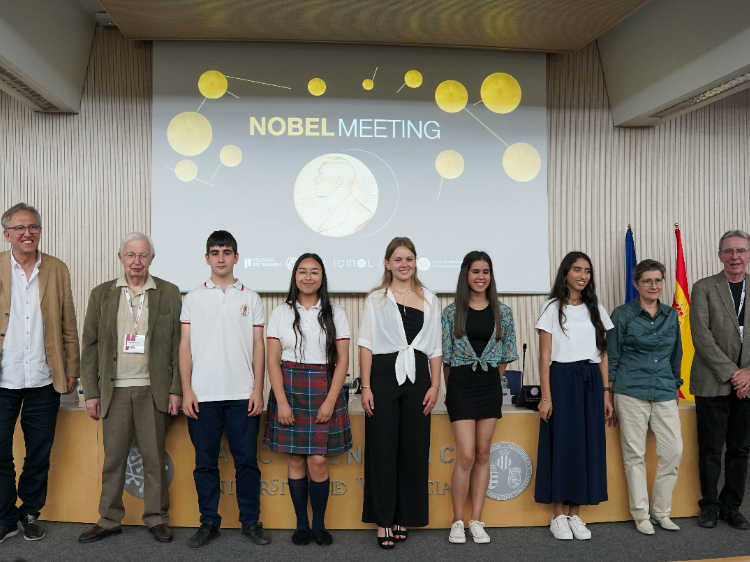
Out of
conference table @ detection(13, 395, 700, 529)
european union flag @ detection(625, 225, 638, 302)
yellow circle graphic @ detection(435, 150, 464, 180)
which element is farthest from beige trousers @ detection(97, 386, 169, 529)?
european union flag @ detection(625, 225, 638, 302)

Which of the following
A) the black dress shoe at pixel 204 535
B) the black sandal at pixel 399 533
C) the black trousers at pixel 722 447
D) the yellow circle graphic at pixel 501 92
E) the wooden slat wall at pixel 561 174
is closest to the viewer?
the black dress shoe at pixel 204 535

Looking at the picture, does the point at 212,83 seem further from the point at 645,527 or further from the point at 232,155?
the point at 645,527

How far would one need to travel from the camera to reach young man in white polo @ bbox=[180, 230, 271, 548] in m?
2.94

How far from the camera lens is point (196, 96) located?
4.88 metres

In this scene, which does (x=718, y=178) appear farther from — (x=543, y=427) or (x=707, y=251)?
(x=543, y=427)

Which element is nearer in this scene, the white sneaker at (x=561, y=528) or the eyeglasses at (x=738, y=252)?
the white sneaker at (x=561, y=528)

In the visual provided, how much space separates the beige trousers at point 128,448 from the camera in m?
2.98

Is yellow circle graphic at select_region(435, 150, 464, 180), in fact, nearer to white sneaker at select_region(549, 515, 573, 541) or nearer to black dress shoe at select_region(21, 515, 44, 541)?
white sneaker at select_region(549, 515, 573, 541)

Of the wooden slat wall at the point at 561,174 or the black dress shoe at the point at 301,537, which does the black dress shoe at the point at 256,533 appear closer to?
the black dress shoe at the point at 301,537

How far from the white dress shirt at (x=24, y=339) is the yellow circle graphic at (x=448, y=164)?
3.22m

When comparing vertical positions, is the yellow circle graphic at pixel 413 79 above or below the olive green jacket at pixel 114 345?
above

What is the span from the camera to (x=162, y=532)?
2992 mm

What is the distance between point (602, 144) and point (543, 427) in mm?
3210

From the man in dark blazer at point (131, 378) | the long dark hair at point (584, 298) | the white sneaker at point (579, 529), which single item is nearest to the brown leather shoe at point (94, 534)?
the man in dark blazer at point (131, 378)
